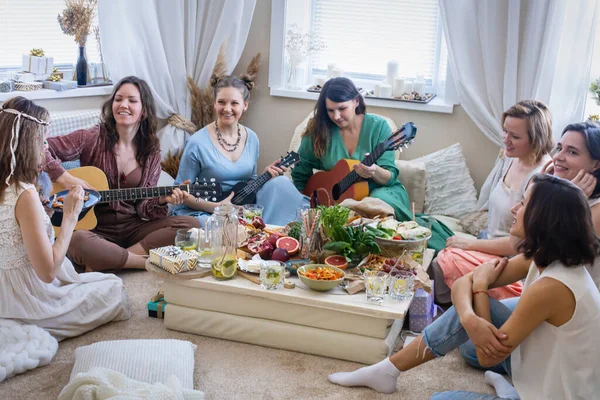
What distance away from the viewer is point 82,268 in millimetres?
3805

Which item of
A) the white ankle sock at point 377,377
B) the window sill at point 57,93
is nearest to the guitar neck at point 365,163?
the white ankle sock at point 377,377

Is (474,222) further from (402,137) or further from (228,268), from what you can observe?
(228,268)

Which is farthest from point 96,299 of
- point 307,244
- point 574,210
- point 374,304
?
point 574,210

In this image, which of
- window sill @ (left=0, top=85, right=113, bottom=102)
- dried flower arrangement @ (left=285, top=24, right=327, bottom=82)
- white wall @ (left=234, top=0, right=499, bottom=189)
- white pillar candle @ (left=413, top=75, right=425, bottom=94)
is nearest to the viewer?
window sill @ (left=0, top=85, right=113, bottom=102)

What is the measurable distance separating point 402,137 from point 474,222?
617mm

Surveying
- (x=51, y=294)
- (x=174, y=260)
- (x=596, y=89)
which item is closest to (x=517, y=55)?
(x=596, y=89)

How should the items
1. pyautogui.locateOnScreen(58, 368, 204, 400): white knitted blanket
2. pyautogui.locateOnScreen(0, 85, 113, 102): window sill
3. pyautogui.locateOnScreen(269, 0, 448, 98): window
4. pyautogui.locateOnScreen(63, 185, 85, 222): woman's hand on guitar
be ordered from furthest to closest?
pyautogui.locateOnScreen(269, 0, 448, 98): window < pyautogui.locateOnScreen(0, 85, 113, 102): window sill < pyautogui.locateOnScreen(63, 185, 85, 222): woman's hand on guitar < pyautogui.locateOnScreen(58, 368, 204, 400): white knitted blanket

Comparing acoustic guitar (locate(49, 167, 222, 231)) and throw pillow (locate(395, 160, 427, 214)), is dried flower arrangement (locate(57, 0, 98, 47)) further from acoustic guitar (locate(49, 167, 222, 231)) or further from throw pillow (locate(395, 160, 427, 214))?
throw pillow (locate(395, 160, 427, 214))

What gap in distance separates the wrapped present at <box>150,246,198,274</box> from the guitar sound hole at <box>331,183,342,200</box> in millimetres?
1228

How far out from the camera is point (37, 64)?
14.3ft

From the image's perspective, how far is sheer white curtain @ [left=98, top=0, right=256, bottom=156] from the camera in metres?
4.58

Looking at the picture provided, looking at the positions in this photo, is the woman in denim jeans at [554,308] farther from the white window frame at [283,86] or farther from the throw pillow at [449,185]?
the white window frame at [283,86]

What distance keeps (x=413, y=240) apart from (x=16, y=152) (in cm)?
165

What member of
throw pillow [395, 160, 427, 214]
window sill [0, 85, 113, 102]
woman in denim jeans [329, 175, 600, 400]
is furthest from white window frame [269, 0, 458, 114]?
woman in denim jeans [329, 175, 600, 400]
